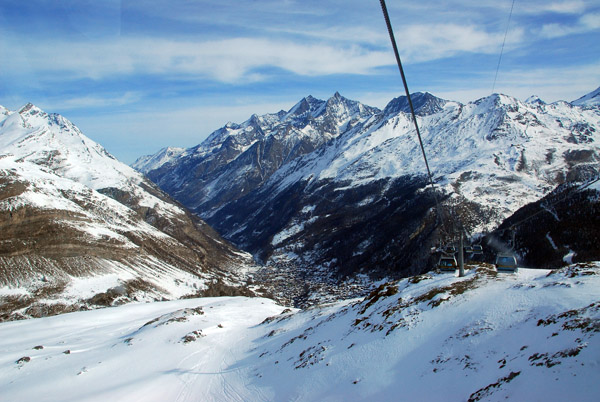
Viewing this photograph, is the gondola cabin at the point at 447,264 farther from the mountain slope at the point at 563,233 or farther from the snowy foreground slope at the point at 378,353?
the mountain slope at the point at 563,233

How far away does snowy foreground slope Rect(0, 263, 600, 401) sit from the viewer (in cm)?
1586

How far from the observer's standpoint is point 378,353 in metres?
23.3

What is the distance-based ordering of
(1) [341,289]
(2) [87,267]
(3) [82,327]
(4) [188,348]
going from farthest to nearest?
(1) [341,289]
(2) [87,267]
(3) [82,327]
(4) [188,348]

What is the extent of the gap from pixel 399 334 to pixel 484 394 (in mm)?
9587

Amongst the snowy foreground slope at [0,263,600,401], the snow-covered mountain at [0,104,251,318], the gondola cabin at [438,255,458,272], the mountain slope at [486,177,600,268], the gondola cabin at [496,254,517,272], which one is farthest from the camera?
the snow-covered mountain at [0,104,251,318]

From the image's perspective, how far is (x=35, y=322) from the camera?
61844mm

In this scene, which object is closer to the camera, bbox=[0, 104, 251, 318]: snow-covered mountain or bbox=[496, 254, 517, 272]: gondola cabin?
bbox=[496, 254, 517, 272]: gondola cabin

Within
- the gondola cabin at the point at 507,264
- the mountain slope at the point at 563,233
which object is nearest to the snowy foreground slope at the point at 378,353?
the gondola cabin at the point at 507,264

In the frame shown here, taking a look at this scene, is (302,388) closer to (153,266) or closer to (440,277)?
(440,277)

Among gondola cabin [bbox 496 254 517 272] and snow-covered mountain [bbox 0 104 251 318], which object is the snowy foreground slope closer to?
gondola cabin [bbox 496 254 517 272]

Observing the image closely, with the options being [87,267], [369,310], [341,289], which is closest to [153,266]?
[87,267]

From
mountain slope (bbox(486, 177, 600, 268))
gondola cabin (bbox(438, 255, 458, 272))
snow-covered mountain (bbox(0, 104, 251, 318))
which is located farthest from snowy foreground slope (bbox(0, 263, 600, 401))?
mountain slope (bbox(486, 177, 600, 268))

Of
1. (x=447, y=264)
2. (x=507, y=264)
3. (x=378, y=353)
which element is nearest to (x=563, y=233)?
(x=447, y=264)

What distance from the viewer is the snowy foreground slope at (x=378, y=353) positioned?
15.9 metres
